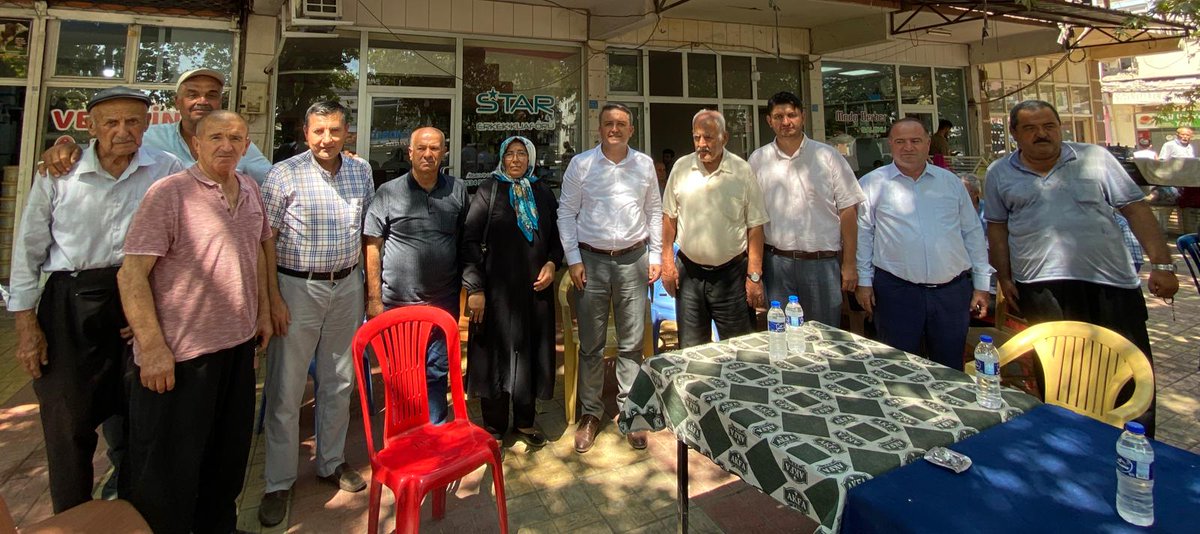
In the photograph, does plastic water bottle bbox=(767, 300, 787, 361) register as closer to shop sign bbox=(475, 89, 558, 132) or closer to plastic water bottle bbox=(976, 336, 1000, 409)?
plastic water bottle bbox=(976, 336, 1000, 409)

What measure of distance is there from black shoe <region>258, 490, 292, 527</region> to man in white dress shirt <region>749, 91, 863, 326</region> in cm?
277

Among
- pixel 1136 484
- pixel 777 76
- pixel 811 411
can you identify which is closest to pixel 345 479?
pixel 811 411

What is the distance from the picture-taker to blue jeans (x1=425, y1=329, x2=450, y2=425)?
297cm

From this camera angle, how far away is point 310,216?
2594mm

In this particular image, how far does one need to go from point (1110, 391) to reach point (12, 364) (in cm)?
716

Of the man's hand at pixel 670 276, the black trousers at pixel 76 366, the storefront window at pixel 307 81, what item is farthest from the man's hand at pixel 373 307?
the storefront window at pixel 307 81

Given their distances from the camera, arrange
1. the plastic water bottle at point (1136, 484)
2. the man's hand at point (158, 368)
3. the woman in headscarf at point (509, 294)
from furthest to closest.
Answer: the woman in headscarf at point (509, 294), the man's hand at point (158, 368), the plastic water bottle at point (1136, 484)

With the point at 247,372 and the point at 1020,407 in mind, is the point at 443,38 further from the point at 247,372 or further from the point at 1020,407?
the point at 1020,407

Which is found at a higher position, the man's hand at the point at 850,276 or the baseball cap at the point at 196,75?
the baseball cap at the point at 196,75

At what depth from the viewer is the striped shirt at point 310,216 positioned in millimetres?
2578

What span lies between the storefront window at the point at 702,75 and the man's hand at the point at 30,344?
8.02 meters

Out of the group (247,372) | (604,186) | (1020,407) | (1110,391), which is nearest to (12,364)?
(247,372)

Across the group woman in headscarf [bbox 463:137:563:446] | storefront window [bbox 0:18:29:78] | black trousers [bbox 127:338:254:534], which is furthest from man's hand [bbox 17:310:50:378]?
storefront window [bbox 0:18:29:78]

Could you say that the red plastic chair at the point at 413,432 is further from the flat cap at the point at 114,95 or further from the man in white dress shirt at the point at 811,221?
the man in white dress shirt at the point at 811,221
